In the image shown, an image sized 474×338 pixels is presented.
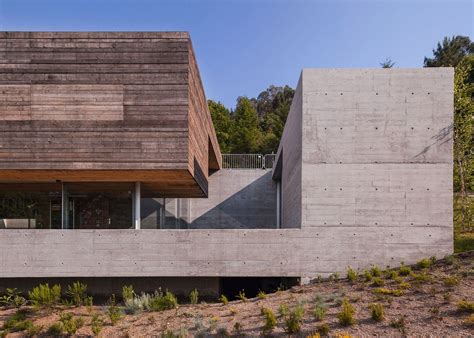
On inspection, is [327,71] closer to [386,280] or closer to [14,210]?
[386,280]

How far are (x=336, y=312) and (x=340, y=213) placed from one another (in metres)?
3.17

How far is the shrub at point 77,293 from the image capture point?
9367 mm

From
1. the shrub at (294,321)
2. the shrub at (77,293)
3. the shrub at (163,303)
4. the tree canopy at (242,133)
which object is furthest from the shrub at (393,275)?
the tree canopy at (242,133)

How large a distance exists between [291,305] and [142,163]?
227 inches

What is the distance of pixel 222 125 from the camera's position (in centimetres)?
3438

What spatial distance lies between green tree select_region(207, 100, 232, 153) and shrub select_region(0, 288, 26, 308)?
79.3 feet

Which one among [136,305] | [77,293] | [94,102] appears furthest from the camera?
[94,102]

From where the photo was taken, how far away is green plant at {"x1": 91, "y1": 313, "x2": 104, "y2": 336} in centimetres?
766

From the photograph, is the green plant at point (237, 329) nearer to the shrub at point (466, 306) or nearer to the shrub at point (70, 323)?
the shrub at point (70, 323)

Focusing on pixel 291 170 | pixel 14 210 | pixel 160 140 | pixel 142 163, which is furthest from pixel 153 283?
pixel 14 210

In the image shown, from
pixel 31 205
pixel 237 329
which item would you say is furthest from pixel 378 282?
pixel 31 205

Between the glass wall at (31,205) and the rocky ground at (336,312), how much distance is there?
5221 mm

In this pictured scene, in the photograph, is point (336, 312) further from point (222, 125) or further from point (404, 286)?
point (222, 125)

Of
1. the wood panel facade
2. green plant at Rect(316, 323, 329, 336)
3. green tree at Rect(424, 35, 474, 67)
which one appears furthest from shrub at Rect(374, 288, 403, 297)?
green tree at Rect(424, 35, 474, 67)
